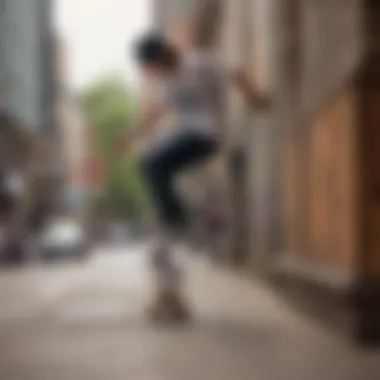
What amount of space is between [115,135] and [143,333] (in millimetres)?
152

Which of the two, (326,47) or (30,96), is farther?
(326,47)

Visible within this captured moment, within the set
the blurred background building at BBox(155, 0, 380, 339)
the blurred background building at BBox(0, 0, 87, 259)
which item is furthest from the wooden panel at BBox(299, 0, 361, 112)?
the blurred background building at BBox(0, 0, 87, 259)

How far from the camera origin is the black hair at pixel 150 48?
21.1 inches

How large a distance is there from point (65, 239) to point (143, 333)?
0.11 meters

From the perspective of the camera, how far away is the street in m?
0.54

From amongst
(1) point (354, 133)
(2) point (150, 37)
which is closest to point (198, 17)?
(2) point (150, 37)

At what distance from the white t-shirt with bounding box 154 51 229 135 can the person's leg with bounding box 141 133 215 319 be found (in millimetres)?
13

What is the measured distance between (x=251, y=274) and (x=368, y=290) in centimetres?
9

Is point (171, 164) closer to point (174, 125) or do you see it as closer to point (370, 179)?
point (174, 125)

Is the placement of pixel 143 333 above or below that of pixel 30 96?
below

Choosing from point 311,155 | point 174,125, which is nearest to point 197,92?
point 174,125

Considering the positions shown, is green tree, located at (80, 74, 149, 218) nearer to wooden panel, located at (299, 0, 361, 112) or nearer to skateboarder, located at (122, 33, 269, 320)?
skateboarder, located at (122, 33, 269, 320)

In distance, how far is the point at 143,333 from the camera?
→ 626 mm

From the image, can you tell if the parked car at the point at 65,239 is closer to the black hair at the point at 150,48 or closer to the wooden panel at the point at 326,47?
the black hair at the point at 150,48
